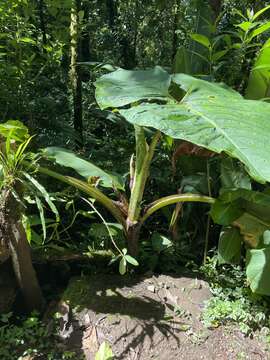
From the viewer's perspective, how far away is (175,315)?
6.46 ft

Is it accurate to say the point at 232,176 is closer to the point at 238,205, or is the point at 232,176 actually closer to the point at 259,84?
the point at 238,205

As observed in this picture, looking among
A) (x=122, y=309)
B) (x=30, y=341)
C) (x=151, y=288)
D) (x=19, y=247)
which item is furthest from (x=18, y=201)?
(x=151, y=288)

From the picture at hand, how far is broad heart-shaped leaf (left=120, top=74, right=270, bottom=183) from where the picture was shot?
115 cm

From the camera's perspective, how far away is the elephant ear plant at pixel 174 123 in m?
A: 1.21

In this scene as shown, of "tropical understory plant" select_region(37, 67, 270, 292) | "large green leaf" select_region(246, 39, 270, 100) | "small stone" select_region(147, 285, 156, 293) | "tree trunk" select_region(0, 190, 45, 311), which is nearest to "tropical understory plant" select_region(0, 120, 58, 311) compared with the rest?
"tree trunk" select_region(0, 190, 45, 311)

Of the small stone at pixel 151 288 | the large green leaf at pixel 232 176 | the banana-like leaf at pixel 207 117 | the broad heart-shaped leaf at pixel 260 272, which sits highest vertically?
the banana-like leaf at pixel 207 117

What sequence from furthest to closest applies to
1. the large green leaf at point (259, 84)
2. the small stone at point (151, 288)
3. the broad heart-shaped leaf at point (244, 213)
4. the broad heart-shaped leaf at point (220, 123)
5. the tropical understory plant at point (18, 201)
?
the large green leaf at point (259, 84) < the small stone at point (151, 288) < the broad heart-shaped leaf at point (244, 213) < the tropical understory plant at point (18, 201) < the broad heart-shaped leaf at point (220, 123)

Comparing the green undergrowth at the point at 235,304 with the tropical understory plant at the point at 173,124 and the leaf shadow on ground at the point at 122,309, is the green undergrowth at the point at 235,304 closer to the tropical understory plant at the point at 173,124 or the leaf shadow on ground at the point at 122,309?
the leaf shadow on ground at the point at 122,309

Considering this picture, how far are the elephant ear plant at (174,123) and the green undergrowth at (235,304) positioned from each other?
0.47m

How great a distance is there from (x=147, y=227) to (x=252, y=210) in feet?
2.40

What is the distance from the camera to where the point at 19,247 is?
5.89ft

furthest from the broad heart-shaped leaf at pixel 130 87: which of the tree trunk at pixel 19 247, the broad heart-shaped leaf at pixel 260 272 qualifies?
the broad heart-shaped leaf at pixel 260 272

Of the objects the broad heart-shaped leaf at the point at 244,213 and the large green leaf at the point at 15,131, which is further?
the broad heart-shaped leaf at the point at 244,213

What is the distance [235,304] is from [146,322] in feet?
1.48
